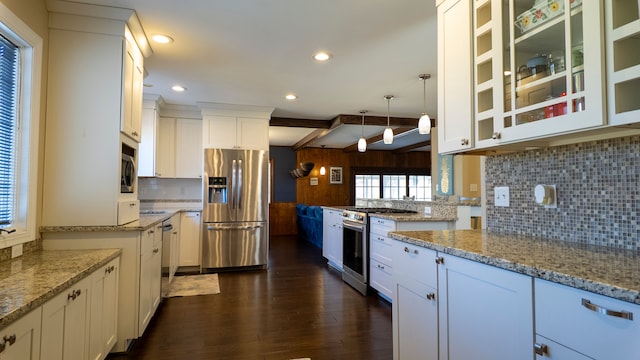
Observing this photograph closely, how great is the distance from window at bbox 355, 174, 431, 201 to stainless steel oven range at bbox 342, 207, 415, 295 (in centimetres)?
585

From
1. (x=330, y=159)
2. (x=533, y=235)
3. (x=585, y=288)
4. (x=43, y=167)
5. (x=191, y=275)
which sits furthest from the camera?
(x=330, y=159)

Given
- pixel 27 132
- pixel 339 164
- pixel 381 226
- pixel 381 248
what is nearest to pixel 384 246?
pixel 381 248

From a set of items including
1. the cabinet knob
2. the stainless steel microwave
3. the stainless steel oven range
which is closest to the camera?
the cabinet knob

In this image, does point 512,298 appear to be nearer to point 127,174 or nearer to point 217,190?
point 127,174

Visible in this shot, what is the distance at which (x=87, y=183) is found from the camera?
2391 mm

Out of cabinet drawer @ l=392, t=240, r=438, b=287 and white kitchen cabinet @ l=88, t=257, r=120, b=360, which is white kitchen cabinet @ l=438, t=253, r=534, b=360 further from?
white kitchen cabinet @ l=88, t=257, r=120, b=360

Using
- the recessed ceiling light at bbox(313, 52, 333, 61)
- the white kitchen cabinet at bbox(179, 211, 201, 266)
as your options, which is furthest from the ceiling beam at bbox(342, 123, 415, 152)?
the white kitchen cabinet at bbox(179, 211, 201, 266)

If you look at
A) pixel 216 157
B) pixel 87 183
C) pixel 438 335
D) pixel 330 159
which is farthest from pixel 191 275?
pixel 330 159

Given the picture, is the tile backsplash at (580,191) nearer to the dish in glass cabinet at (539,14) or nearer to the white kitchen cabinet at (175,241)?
the dish in glass cabinet at (539,14)

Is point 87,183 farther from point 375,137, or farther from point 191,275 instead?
point 375,137

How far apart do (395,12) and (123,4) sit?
1.89 meters

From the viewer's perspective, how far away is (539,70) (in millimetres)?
1481

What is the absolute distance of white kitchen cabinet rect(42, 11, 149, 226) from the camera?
2.34m

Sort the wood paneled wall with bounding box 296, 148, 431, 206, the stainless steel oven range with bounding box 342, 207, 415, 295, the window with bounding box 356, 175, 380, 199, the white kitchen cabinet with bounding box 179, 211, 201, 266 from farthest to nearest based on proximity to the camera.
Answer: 1. the window with bounding box 356, 175, 380, 199
2. the wood paneled wall with bounding box 296, 148, 431, 206
3. the white kitchen cabinet with bounding box 179, 211, 201, 266
4. the stainless steel oven range with bounding box 342, 207, 415, 295
